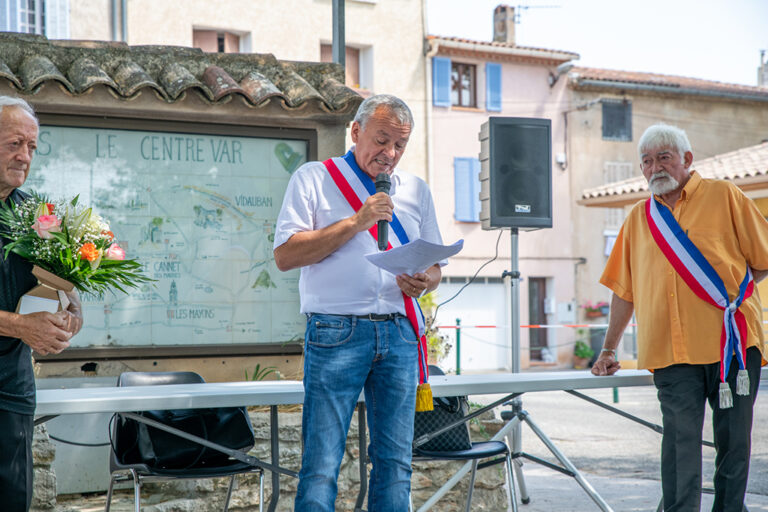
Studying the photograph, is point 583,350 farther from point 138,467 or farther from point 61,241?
point 61,241

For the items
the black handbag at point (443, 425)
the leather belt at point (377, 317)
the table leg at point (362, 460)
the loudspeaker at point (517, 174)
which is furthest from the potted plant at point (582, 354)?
the leather belt at point (377, 317)

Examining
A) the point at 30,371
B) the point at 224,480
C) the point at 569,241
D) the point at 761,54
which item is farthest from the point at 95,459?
the point at 761,54

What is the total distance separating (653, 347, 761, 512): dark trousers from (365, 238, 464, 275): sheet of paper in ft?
4.65

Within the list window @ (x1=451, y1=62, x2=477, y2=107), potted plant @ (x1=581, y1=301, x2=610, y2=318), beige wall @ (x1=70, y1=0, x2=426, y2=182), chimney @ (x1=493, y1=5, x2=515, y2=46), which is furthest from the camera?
chimney @ (x1=493, y1=5, x2=515, y2=46)

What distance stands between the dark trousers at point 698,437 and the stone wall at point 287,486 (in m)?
1.82

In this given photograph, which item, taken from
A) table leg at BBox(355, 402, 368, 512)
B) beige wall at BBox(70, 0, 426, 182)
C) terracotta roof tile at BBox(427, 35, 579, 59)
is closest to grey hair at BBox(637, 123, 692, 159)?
table leg at BBox(355, 402, 368, 512)

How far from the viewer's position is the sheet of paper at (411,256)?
8.76ft

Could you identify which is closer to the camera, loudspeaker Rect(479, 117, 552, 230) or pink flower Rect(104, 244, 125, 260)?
pink flower Rect(104, 244, 125, 260)

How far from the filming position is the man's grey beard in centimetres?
383

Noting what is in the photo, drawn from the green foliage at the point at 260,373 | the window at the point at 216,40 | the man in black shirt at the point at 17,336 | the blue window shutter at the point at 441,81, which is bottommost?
the green foliage at the point at 260,373

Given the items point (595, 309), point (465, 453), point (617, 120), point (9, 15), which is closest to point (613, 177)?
point (617, 120)

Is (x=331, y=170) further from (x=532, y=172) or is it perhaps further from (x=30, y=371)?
(x=532, y=172)

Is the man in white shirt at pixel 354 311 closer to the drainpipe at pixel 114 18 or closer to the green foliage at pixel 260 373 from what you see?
the green foliage at pixel 260 373

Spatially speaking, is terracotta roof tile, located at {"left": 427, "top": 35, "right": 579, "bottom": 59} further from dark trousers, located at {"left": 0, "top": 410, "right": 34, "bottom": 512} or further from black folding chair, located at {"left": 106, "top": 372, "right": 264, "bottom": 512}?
dark trousers, located at {"left": 0, "top": 410, "right": 34, "bottom": 512}
